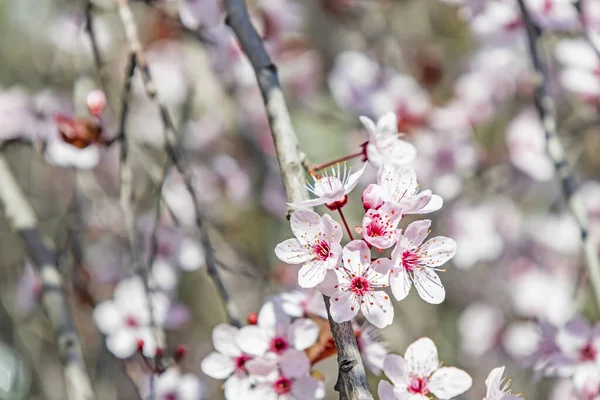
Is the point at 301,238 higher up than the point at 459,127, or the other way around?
the point at 301,238

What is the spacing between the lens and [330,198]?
1.17 m

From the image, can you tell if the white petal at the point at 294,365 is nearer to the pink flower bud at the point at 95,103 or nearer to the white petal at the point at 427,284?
the white petal at the point at 427,284

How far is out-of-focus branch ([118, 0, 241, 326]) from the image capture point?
1392 mm

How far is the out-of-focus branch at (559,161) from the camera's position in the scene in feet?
5.25

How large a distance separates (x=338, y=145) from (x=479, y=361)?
1.38 meters

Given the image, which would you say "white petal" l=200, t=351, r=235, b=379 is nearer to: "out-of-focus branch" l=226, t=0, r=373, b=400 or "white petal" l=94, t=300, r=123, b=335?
"out-of-focus branch" l=226, t=0, r=373, b=400

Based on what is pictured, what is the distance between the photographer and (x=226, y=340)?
1.34m

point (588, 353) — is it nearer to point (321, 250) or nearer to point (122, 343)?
point (321, 250)

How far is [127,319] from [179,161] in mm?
625

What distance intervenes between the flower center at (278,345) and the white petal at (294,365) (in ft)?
0.12

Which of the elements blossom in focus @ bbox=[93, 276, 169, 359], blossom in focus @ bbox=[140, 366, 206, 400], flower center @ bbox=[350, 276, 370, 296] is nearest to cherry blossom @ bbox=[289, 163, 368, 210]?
flower center @ bbox=[350, 276, 370, 296]

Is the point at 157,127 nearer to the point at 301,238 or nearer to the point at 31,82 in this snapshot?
the point at 31,82

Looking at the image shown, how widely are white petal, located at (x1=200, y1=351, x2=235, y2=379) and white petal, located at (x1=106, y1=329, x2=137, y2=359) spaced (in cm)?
53

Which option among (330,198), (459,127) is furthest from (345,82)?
(330,198)
